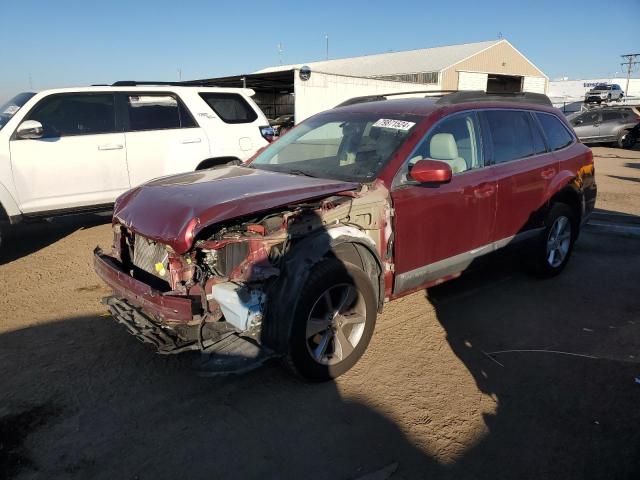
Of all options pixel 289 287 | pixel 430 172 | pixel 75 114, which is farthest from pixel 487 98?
pixel 75 114

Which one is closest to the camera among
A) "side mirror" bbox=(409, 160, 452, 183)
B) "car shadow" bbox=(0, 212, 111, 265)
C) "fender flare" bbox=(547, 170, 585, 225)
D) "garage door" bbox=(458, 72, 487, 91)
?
"side mirror" bbox=(409, 160, 452, 183)

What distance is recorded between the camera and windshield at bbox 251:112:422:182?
12.7ft

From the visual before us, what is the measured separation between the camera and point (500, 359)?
3736 millimetres

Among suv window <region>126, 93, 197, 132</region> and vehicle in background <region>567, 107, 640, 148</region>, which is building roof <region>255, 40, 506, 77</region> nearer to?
vehicle in background <region>567, 107, 640, 148</region>

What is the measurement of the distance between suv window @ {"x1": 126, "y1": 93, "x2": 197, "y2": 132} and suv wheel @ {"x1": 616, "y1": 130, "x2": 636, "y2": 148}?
67.1 ft

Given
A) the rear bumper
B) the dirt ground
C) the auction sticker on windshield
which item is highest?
the auction sticker on windshield

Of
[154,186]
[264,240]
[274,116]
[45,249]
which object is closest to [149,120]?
[45,249]

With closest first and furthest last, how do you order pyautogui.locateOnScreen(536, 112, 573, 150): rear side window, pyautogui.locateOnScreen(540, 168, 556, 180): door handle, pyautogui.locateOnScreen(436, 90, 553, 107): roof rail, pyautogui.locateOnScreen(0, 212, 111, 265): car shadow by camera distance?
pyautogui.locateOnScreen(436, 90, 553, 107): roof rail
pyautogui.locateOnScreen(540, 168, 556, 180): door handle
pyautogui.locateOnScreen(536, 112, 573, 150): rear side window
pyautogui.locateOnScreen(0, 212, 111, 265): car shadow

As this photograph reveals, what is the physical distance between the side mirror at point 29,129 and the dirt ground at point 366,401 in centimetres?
212

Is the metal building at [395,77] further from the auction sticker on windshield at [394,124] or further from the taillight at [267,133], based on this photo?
the auction sticker on windshield at [394,124]

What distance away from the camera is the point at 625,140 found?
70.2ft

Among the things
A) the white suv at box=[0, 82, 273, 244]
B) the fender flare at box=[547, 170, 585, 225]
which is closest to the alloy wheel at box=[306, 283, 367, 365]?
the fender flare at box=[547, 170, 585, 225]

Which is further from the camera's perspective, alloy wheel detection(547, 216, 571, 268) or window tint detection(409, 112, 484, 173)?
alloy wheel detection(547, 216, 571, 268)

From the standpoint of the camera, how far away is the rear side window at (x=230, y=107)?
748 centimetres
